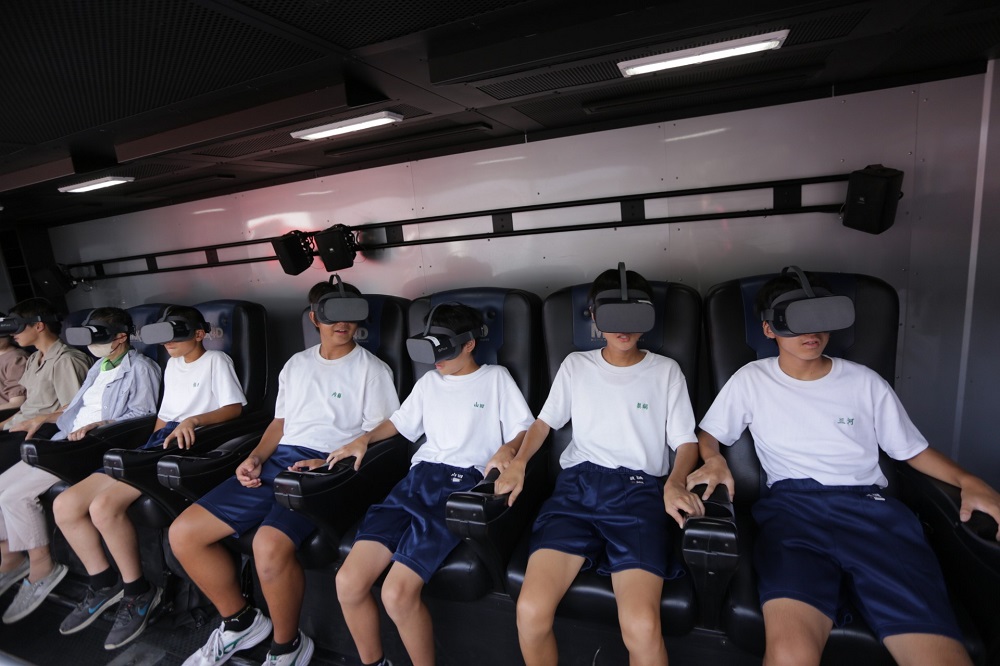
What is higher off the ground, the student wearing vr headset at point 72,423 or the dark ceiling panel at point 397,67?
the dark ceiling panel at point 397,67

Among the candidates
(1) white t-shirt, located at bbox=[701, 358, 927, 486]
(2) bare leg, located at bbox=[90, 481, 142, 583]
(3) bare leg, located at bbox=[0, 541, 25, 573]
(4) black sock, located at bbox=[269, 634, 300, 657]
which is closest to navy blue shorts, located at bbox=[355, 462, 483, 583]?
(4) black sock, located at bbox=[269, 634, 300, 657]

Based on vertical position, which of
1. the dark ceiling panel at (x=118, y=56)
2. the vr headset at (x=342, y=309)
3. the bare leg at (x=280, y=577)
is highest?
the dark ceiling panel at (x=118, y=56)

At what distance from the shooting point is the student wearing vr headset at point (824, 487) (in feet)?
4.09

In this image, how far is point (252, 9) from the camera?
126 centimetres

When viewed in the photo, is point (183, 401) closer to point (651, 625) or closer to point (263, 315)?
Answer: point (263, 315)

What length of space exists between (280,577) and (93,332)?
165 cm

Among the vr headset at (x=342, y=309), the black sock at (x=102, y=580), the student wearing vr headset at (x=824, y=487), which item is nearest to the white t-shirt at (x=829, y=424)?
the student wearing vr headset at (x=824, y=487)

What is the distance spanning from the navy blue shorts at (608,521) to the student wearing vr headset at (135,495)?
1.65 meters

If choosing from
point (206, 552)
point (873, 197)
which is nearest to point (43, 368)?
point (206, 552)

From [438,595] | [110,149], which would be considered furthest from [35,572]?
[438,595]

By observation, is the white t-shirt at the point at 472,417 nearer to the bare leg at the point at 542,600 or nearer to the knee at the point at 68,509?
the bare leg at the point at 542,600

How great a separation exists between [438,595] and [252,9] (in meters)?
1.67

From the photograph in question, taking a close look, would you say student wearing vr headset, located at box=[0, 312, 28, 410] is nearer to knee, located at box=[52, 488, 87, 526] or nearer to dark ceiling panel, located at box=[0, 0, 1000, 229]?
dark ceiling panel, located at box=[0, 0, 1000, 229]

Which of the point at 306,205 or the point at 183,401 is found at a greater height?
the point at 306,205
